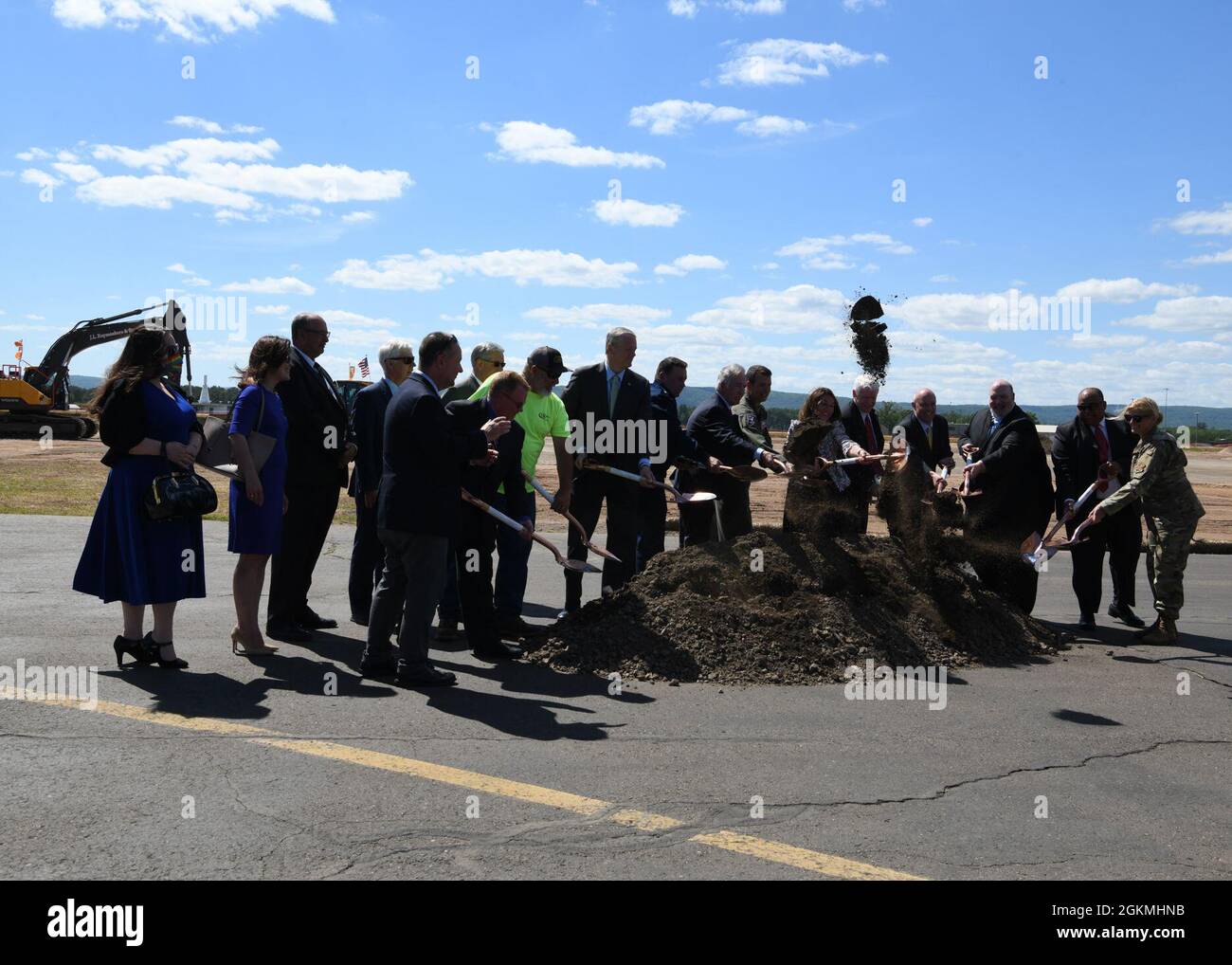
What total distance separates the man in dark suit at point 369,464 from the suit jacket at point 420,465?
1620mm

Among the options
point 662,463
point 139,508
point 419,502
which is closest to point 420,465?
point 419,502

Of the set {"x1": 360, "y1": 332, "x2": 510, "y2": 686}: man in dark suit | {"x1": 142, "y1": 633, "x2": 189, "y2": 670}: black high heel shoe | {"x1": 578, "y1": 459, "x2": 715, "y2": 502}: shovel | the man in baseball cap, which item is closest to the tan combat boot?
{"x1": 578, "y1": 459, "x2": 715, "y2": 502}: shovel

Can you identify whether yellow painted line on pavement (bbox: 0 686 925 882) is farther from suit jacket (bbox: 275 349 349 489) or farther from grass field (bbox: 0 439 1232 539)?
grass field (bbox: 0 439 1232 539)

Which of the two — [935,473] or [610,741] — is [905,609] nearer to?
[935,473]

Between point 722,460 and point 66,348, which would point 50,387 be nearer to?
point 66,348

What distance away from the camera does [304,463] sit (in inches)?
298

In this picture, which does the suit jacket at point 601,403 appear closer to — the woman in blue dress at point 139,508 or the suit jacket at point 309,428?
the suit jacket at point 309,428

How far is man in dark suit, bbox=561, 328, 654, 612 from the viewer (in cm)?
834

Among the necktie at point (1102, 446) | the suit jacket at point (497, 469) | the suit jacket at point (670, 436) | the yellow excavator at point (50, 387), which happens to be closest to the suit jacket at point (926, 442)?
the necktie at point (1102, 446)

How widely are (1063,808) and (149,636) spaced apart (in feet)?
16.6
